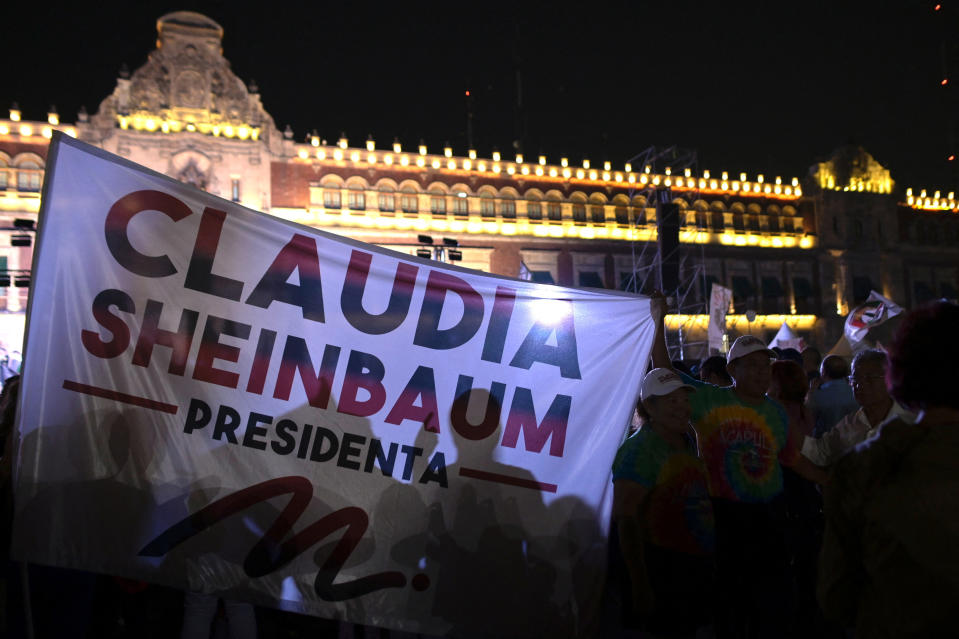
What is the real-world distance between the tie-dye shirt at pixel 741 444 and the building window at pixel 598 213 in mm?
32862

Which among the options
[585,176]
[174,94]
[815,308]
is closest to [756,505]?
[174,94]

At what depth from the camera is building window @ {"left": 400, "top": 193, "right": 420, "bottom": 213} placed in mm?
33250

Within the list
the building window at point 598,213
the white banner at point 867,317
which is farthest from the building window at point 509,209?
the white banner at point 867,317

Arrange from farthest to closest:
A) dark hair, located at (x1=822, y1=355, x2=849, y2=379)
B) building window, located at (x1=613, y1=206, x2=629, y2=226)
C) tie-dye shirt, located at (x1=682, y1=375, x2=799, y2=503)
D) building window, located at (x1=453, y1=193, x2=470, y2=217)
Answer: building window, located at (x1=613, y1=206, x2=629, y2=226)
building window, located at (x1=453, y1=193, x2=470, y2=217)
dark hair, located at (x1=822, y1=355, x2=849, y2=379)
tie-dye shirt, located at (x1=682, y1=375, x2=799, y2=503)

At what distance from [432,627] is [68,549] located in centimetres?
170

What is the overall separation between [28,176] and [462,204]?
17755 millimetres

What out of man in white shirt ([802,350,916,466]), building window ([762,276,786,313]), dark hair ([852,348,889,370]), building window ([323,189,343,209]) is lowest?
man in white shirt ([802,350,916,466])

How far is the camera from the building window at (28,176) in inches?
1116

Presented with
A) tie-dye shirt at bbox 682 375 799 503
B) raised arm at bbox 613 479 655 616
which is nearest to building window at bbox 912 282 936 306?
tie-dye shirt at bbox 682 375 799 503

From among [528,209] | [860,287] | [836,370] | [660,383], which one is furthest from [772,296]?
[660,383]

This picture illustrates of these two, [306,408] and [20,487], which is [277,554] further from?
[20,487]

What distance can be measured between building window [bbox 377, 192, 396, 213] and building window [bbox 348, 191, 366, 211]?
704 mm

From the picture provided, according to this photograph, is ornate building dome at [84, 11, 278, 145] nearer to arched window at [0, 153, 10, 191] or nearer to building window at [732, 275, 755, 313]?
arched window at [0, 153, 10, 191]

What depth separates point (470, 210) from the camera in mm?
34281
